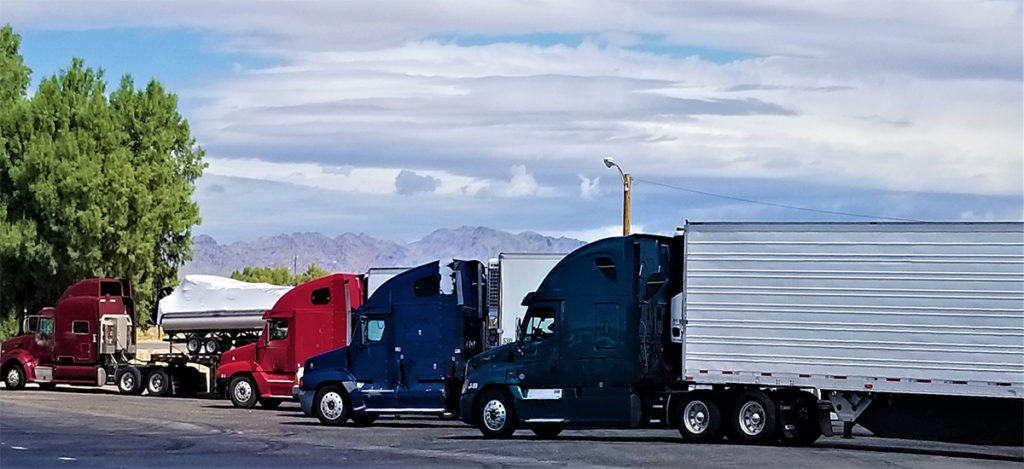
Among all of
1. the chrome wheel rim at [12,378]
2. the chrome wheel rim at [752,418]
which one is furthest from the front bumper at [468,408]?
the chrome wheel rim at [12,378]

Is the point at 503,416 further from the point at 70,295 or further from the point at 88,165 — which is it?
the point at 88,165

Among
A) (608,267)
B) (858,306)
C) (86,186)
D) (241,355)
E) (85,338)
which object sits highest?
(86,186)

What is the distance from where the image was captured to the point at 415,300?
96.6 feet

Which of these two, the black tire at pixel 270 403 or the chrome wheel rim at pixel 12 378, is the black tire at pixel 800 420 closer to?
the black tire at pixel 270 403

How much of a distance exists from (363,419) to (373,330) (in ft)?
6.36

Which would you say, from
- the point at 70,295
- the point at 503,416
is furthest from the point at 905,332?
the point at 70,295

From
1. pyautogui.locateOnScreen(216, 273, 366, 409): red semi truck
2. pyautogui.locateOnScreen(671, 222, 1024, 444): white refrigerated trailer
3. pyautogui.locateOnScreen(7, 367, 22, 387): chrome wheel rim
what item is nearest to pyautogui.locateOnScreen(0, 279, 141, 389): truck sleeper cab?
pyautogui.locateOnScreen(7, 367, 22, 387): chrome wheel rim

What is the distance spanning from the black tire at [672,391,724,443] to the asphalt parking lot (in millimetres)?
348

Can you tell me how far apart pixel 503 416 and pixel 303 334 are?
9986mm

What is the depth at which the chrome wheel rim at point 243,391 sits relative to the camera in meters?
35.9

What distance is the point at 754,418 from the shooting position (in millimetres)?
24156

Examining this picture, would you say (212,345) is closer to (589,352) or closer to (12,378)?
(12,378)

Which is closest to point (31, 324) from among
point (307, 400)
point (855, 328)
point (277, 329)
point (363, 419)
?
point (277, 329)

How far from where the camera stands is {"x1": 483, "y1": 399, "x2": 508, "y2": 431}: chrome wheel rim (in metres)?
25.9
